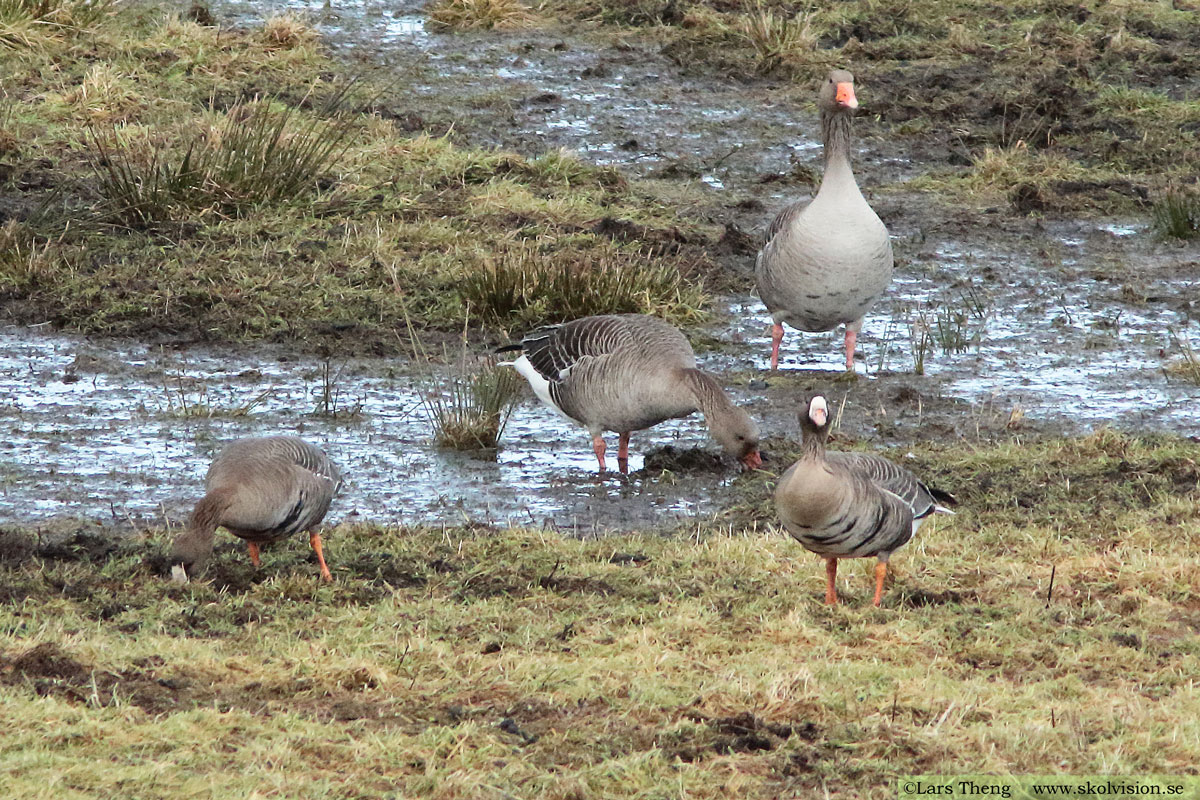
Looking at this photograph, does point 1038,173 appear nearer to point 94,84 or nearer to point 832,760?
point 94,84

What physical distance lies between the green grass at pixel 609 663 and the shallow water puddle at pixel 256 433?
65cm

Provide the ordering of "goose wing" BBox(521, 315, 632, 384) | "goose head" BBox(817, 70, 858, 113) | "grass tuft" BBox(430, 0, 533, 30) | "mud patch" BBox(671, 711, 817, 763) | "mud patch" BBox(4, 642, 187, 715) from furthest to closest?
"grass tuft" BBox(430, 0, 533, 30)
"goose head" BBox(817, 70, 858, 113)
"goose wing" BBox(521, 315, 632, 384)
"mud patch" BBox(4, 642, 187, 715)
"mud patch" BBox(671, 711, 817, 763)

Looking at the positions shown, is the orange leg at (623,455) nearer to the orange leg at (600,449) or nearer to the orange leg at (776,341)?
the orange leg at (600,449)

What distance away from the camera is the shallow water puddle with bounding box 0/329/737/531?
7.93 m

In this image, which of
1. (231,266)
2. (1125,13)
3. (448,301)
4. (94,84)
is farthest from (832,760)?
(1125,13)

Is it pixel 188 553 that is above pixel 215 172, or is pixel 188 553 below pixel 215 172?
above

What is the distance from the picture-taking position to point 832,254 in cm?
955

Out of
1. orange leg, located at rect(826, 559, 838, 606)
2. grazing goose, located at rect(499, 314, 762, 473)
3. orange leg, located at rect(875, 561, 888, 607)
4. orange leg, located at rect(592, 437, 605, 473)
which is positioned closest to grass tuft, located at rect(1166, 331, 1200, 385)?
grazing goose, located at rect(499, 314, 762, 473)

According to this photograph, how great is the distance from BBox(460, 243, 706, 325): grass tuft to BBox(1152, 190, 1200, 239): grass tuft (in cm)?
405

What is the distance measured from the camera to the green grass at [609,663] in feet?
16.2

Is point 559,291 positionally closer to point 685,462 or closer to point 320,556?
point 685,462

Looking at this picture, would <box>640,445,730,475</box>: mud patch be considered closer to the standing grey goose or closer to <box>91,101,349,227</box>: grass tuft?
the standing grey goose

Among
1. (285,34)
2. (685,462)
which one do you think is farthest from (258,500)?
(285,34)

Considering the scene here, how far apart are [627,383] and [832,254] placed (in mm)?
1903
